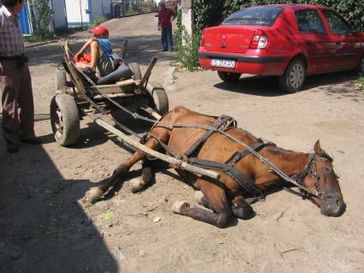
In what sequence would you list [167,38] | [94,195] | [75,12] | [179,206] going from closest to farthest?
[179,206], [94,195], [167,38], [75,12]

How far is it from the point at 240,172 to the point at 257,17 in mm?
5886

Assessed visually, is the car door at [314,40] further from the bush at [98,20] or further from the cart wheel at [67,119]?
the bush at [98,20]

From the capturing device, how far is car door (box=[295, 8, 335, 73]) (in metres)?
9.48

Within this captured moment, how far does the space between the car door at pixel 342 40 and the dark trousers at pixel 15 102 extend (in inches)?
258

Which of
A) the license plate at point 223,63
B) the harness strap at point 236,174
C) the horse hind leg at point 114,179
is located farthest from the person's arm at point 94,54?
the license plate at point 223,63

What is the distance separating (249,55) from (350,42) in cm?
293

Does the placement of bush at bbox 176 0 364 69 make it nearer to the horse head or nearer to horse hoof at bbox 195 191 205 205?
horse hoof at bbox 195 191 205 205

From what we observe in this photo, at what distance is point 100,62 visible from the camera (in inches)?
267

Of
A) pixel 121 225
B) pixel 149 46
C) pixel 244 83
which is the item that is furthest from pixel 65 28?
pixel 121 225

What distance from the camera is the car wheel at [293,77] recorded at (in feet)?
30.5

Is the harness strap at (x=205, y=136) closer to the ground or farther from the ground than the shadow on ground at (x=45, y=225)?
farther from the ground

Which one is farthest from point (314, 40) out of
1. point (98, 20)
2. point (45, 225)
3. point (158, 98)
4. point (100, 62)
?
point (98, 20)

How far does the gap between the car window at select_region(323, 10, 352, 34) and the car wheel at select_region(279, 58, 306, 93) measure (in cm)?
139

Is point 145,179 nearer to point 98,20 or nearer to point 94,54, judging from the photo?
point 94,54
